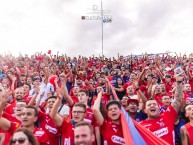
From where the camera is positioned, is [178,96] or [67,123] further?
[178,96]

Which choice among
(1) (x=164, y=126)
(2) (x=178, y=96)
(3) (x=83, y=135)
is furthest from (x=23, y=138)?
(2) (x=178, y=96)

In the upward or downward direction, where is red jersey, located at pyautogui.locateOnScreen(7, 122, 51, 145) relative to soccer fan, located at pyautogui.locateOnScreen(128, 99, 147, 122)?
downward

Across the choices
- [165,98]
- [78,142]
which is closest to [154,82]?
[165,98]

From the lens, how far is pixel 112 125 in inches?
226

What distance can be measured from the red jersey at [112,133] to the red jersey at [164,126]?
627 mm

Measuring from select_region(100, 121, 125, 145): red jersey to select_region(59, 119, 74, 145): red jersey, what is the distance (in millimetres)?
585

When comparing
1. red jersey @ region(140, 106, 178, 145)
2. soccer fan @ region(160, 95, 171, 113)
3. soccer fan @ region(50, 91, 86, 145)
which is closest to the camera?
soccer fan @ region(50, 91, 86, 145)

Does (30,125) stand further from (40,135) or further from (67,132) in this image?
(67,132)

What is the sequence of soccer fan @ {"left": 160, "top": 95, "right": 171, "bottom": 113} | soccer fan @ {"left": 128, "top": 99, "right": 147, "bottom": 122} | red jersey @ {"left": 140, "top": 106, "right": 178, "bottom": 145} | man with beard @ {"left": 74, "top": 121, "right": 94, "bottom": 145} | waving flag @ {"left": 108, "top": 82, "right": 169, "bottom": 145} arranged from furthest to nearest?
soccer fan @ {"left": 160, "top": 95, "right": 171, "bottom": 113}
soccer fan @ {"left": 128, "top": 99, "right": 147, "bottom": 122}
red jersey @ {"left": 140, "top": 106, "right": 178, "bottom": 145}
waving flag @ {"left": 108, "top": 82, "right": 169, "bottom": 145}
man with beard @ {"left": 74, "top": 121, "right": 94, "bottom": 145}

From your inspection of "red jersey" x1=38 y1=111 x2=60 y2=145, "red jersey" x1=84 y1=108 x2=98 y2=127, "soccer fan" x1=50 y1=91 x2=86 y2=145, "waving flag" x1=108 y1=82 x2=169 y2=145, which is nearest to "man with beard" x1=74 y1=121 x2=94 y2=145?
"waving flag" x1=108 y1=82 x2=169 y2=145

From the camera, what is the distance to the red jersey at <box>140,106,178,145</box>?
5.82 metres

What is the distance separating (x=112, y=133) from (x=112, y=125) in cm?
16

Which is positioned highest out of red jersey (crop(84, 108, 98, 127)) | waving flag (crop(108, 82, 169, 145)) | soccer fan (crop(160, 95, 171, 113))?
soccer fan (crop(160, 95, 171, 113))

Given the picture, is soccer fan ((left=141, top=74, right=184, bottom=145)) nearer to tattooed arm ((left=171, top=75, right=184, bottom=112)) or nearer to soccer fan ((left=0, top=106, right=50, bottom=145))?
tattooed arm ((left=171, top=75, right=184, bottom=112))
